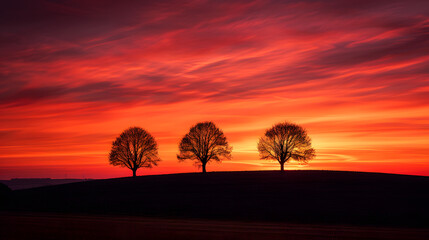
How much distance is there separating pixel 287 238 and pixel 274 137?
56810 mm

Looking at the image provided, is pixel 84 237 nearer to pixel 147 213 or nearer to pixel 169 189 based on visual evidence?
pixel 147 213

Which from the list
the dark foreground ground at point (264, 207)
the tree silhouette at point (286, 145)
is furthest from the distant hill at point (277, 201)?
the tree silhouette at point (286, 145)

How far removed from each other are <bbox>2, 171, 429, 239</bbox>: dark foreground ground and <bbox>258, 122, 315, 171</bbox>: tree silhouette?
14174 millimetres

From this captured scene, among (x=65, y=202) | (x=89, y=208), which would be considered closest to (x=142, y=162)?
(x=65, y=202)

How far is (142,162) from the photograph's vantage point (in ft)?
267

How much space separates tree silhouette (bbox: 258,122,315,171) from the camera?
243 feet

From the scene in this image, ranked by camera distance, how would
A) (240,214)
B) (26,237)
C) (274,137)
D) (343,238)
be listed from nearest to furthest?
1. (26,237)
2. (343,238)
3. (240,214)
4. (274,137)

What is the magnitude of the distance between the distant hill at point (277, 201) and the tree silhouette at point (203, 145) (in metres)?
18.6

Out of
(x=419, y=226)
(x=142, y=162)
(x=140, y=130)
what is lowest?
(x=419, y=226)

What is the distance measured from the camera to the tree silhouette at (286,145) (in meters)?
74.1

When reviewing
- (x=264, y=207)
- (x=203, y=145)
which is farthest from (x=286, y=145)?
(x=264, y=207)

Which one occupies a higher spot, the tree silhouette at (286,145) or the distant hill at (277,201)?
the tree silhouette at (286,145)

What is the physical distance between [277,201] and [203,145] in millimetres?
40281

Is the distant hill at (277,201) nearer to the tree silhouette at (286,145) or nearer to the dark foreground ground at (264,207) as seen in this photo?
the dark foreground ground at (264,207)
